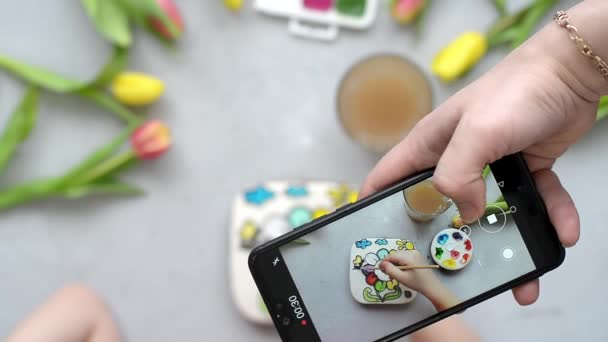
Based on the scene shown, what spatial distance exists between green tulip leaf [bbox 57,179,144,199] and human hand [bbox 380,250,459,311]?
29 centimetres

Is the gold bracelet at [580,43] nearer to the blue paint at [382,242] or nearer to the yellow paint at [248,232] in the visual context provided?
the blue paint at [382,242]

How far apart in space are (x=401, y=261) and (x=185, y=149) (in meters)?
0.27

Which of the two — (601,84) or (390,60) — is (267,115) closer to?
(390,60)

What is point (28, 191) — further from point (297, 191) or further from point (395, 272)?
point (395, 272)

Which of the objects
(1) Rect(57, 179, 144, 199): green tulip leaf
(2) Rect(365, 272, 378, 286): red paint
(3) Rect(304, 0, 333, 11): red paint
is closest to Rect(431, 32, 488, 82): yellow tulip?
(3) Rect(304, 0, 333, 11): red paint

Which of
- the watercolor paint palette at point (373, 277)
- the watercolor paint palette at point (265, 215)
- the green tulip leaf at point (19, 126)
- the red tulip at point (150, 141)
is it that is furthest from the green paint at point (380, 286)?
the green tulip leaf at point (19, 126)

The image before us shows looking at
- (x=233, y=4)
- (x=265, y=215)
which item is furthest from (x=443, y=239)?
(x=233, y=4)

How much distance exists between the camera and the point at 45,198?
0.57 m

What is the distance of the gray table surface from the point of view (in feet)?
1.83

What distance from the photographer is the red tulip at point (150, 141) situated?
0.54 metres

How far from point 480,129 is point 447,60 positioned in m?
0.22

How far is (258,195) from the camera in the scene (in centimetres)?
54

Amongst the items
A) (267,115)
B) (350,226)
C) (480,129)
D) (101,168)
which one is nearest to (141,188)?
(101,168)

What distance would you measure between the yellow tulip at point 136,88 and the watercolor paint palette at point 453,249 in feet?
1.02
